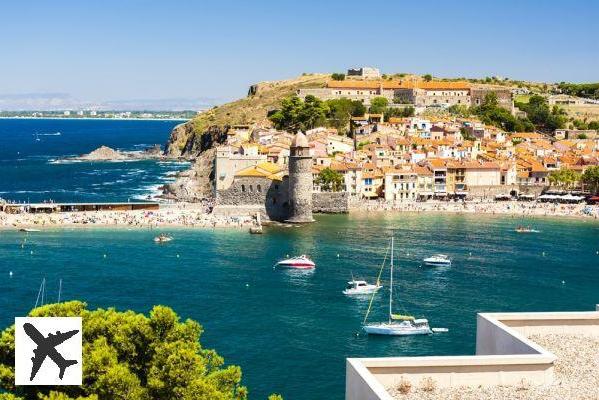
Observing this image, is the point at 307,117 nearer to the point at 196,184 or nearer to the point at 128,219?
the point at 196,184

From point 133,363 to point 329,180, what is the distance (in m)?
49.9

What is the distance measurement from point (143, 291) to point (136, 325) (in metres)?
22.7

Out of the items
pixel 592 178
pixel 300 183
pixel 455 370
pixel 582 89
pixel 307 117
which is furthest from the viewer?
pixel 582 89

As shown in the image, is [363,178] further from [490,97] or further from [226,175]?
[490,97]

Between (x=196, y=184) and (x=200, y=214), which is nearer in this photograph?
(x=200, y=214)

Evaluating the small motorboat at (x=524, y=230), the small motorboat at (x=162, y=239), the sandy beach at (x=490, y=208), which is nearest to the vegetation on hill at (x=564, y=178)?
the sandy beach at (x=490, y=208)

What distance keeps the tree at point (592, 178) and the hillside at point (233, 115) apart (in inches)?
1685

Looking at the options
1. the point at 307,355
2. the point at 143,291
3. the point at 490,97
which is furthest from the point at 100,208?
the point at 490,97

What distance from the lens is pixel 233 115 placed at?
10731 centimetres

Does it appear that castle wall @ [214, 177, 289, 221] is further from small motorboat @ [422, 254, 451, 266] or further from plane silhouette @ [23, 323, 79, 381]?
plane silhouette @ [23, 323, 79, 381]

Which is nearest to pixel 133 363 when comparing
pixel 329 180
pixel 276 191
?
pixel 276 191

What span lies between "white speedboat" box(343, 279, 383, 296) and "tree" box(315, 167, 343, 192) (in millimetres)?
26999

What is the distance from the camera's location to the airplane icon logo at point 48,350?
10031mm

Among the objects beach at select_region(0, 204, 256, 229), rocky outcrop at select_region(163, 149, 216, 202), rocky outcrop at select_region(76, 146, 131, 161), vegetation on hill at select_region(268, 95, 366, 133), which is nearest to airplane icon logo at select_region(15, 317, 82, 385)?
beach at select_region(0, 204, 256, 229)
